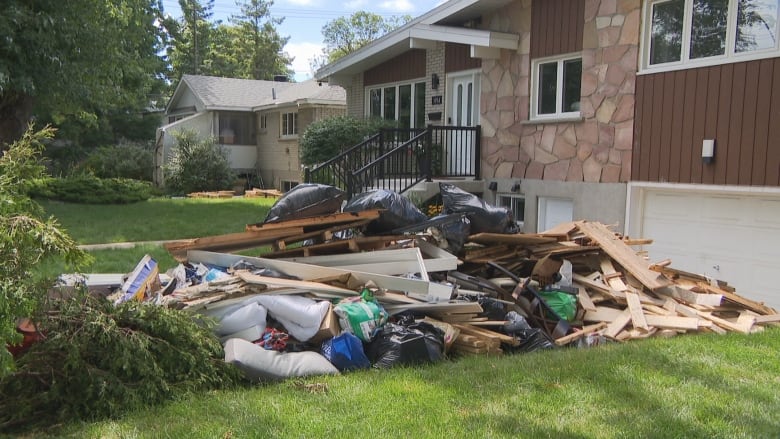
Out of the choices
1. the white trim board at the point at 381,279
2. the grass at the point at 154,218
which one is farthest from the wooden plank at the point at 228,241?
the grass at the point at 154,218

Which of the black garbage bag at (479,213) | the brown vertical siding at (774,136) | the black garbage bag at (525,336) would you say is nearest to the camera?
the black garbage bag at (525,336)

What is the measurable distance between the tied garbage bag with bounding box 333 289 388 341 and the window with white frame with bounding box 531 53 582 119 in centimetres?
740

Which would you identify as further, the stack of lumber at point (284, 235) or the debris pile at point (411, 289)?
the stack of lumber at point (284, 235)

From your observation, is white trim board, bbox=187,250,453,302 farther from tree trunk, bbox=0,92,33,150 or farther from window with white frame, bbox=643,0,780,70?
tree trunk, bbox=0,92,33,150

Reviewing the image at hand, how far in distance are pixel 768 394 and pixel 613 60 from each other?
24.2 feet

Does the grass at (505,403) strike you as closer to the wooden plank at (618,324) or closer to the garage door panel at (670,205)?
the wooden plank at (618,324)

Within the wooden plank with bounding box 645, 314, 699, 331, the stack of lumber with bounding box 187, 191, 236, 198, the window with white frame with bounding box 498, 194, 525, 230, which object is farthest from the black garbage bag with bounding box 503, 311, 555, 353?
the stack of lumber with bounding box 187, 191, 236, 198

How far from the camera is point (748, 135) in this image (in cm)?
897

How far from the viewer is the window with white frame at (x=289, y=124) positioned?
2648 centimetres

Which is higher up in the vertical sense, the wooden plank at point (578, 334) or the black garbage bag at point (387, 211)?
the black garbage bag at point (387, 211)

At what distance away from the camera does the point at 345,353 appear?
5.28 metres

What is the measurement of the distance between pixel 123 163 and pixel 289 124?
7.17 metres

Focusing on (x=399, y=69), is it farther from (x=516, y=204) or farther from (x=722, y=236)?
(x=722, y=236)

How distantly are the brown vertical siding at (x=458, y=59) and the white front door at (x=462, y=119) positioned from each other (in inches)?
8.5
